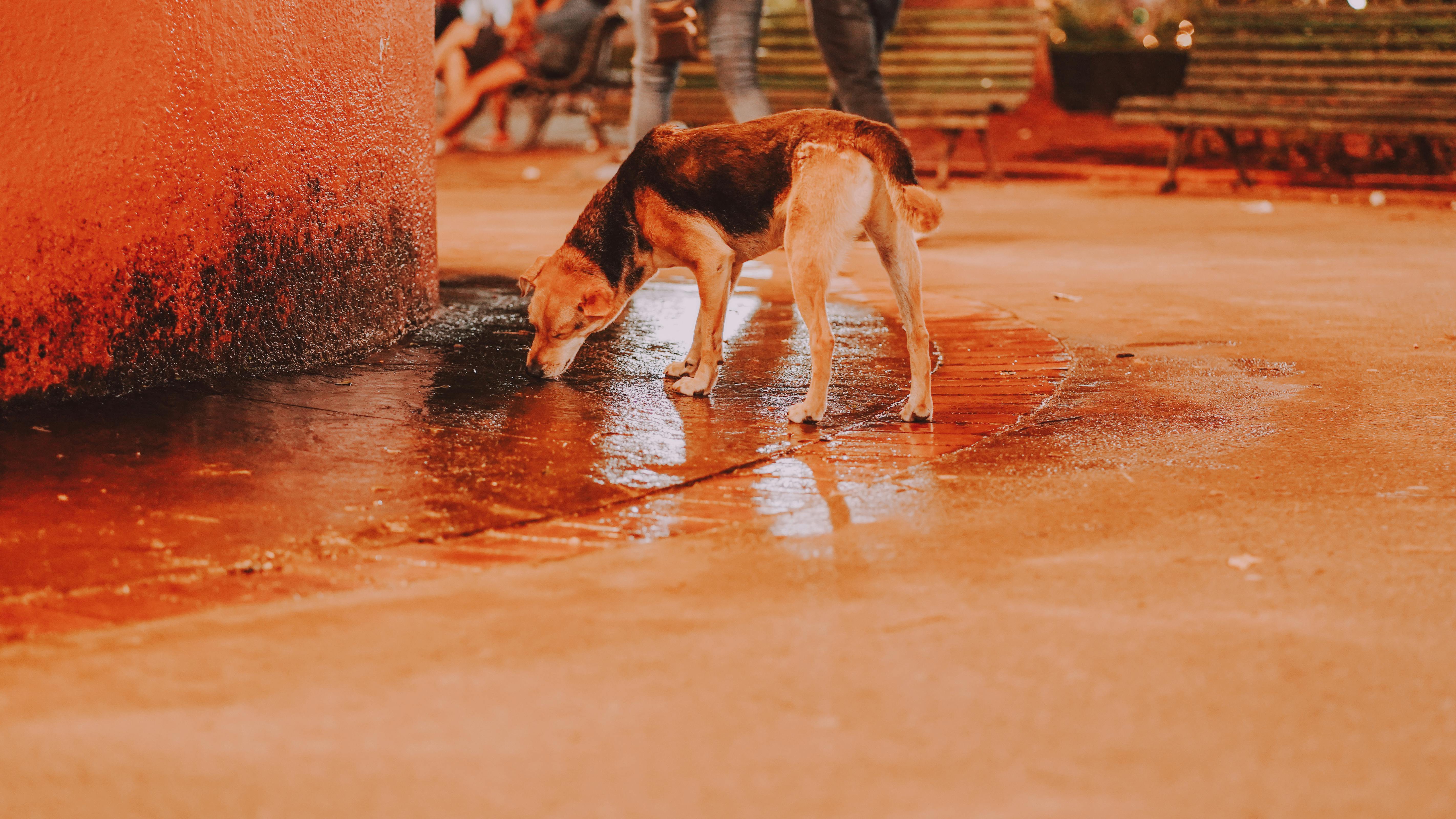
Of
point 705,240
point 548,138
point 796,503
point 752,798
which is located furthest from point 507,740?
point 548,138

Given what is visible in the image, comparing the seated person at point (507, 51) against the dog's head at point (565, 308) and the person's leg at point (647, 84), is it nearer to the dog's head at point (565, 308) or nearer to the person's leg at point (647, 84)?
the person's leg at point (647, 84)

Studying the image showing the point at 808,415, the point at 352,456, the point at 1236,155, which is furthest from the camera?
the point at 1236,155

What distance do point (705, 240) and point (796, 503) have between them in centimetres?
124

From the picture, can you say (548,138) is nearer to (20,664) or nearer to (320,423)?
(320,423)

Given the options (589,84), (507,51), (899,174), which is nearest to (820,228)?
(899,174)

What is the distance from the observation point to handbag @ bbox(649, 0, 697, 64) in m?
7.37

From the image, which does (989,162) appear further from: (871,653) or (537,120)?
(871,653)

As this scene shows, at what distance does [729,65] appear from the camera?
26.3 ft

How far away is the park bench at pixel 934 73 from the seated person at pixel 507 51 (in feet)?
7.31

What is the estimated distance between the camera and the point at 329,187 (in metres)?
4.84

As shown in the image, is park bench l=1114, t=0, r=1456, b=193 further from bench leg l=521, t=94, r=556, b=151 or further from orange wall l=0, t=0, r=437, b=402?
orange wall l=0, t=0, r=437, b=402

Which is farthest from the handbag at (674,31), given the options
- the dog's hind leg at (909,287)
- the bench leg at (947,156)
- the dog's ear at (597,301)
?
the bench leg at (947,156)

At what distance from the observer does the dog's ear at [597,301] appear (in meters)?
4.46

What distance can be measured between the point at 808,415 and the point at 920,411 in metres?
0.33
